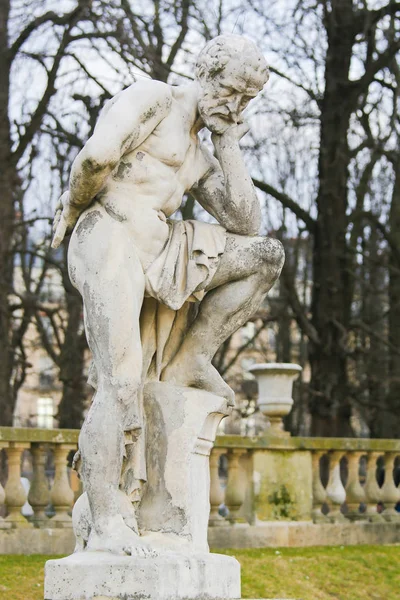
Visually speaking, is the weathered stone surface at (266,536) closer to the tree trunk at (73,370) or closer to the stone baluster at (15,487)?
the stone baluster at (15,487)

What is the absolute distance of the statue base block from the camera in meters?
5.02

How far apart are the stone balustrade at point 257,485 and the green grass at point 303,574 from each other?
0.53m

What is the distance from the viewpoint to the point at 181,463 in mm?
5523

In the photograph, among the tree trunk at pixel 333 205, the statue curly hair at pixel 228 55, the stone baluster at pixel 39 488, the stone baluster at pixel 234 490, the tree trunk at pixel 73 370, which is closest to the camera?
the statue curly hair at pixel 228 55

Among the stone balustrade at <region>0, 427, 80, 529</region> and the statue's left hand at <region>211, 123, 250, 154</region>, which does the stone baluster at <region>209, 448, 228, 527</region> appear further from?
the statue's left hand at <region>211, 123, 250, 154</region>

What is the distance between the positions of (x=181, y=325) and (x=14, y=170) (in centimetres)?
1018

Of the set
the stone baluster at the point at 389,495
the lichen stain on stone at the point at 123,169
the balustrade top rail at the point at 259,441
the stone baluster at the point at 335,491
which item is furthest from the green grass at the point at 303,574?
the lichen stain on stone at the point at 123,169

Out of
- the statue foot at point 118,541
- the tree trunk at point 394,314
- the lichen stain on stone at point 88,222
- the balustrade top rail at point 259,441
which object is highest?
the tree trunk at point 394,314

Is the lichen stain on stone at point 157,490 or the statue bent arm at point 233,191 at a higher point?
the statue bent arm at point 233,191

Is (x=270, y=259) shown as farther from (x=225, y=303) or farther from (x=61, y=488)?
(x=61, y=488)

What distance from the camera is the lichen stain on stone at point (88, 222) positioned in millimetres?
5488

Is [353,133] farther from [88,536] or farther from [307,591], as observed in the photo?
[88,536]

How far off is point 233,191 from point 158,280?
584 millimetres

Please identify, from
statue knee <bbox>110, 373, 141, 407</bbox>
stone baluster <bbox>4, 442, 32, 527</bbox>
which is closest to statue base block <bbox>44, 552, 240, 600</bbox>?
statue knee <bbox>110, 373, 141, 407</bbox>
